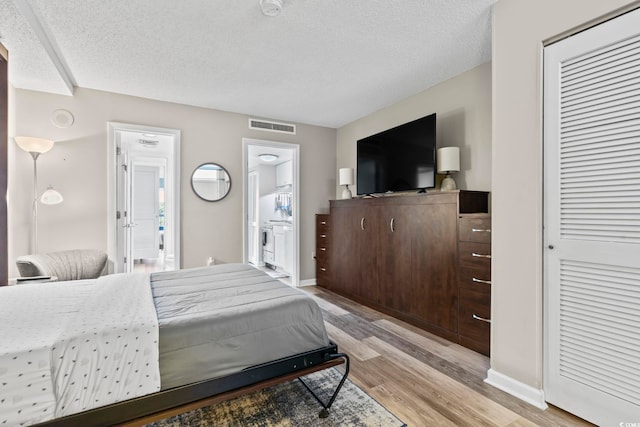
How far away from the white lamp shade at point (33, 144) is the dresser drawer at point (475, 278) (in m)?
4.17

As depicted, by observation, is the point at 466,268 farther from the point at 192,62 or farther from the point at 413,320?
the point at 192,62

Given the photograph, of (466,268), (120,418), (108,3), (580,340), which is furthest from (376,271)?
(108,3)

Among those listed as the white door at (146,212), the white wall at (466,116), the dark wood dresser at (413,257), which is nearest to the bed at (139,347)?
the dark wood dresser at (413,257)

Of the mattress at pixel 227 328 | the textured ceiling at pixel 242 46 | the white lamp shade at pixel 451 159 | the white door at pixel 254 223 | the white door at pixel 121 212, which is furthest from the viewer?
the white door at pixel 254 223

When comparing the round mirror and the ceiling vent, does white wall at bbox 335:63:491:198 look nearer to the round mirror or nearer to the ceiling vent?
the ceiling vent

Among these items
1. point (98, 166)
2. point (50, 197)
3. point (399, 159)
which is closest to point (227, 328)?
point (399, 159)

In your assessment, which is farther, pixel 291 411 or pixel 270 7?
pixel 270 7

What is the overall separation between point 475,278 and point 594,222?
3.35 feet

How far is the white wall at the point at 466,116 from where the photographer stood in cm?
288

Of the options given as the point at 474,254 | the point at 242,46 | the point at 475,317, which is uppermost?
the point at 242,46

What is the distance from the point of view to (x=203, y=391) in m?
1.40

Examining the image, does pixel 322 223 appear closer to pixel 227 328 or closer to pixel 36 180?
pixel 227 328

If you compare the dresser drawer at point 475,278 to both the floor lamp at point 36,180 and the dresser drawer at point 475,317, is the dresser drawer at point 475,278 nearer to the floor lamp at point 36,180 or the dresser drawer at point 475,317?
the dresser drawer at point 475,317

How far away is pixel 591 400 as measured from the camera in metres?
1.62
